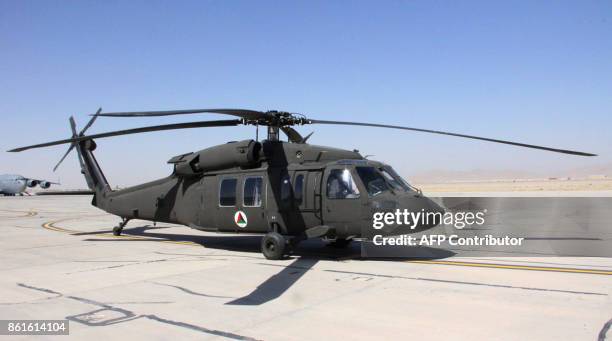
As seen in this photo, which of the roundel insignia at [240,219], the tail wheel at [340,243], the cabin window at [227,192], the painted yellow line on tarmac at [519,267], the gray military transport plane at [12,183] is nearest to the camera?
the painted yellow line on tarmac at [519,267]

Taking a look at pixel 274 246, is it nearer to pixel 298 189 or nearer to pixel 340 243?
pixel 298 189

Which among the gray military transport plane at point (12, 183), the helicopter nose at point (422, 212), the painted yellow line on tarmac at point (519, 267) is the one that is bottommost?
the gray military transport plane at point (12, 183)

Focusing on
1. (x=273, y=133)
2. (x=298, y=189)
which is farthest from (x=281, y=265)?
(x=273, y=133)

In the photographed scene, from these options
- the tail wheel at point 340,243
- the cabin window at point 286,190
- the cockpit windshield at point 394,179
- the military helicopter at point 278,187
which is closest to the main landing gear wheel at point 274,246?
the military helicopter at point 278,187

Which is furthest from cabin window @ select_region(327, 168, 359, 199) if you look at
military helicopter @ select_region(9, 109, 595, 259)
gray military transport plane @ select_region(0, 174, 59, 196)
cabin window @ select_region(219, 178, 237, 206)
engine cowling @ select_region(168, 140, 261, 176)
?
gray military transport plane @ select_region(0, 174, 59, 196)

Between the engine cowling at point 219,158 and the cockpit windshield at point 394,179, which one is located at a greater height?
the engine cowling at point 219,158

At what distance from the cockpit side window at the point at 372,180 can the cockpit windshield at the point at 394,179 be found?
0.17m

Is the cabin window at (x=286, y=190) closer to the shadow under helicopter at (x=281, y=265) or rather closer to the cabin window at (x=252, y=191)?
the cabin window at (x=252, y=191)

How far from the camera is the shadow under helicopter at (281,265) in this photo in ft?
24.5

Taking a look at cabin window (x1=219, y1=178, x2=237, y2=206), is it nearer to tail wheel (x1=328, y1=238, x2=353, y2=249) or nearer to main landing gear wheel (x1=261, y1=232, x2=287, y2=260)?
main landing gear wheel (x1=261, y1=232, x2=287, y2=260)

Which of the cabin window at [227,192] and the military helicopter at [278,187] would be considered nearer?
the military helicopter at [278,187]

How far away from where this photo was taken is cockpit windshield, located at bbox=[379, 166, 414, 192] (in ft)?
34.0

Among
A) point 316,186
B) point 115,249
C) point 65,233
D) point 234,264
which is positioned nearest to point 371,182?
point 316,186

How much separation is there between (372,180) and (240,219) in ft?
11.5
